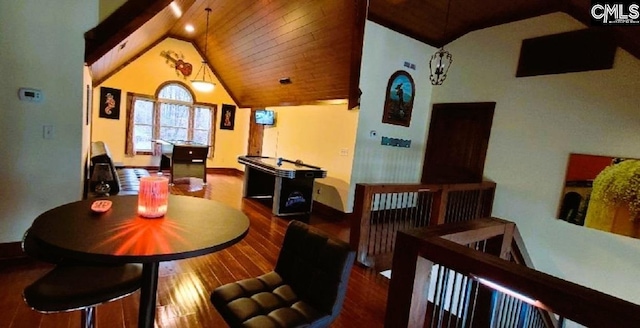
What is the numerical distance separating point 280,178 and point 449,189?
2531mm

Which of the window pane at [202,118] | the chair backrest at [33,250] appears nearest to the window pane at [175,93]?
the window pane at [202,118]

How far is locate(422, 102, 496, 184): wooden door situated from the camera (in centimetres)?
525

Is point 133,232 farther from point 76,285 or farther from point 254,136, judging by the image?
point 254,136

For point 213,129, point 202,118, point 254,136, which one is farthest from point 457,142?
point 202,118

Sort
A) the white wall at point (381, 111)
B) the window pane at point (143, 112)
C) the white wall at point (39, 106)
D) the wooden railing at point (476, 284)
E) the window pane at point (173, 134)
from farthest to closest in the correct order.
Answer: the window pane at point (173, 134) → the window pane at point (143, 112) → the white wall at point (381, 111) → the white wall at point (39, 106) → the wooden railing at point (476, 284)

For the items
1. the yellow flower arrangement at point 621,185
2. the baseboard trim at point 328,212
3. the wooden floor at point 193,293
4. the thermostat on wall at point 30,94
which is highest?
the thermostat on wall at point 30,94

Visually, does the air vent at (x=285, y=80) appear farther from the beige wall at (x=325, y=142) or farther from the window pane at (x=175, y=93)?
the window pane at (x=175, y=93)

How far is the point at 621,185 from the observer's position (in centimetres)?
375

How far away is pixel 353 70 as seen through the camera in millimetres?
4480

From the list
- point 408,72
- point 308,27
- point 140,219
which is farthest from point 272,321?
point 408,72

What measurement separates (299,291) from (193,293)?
125cm

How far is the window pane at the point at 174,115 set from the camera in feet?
25.9

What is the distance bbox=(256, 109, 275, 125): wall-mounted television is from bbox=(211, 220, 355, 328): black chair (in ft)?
18.3

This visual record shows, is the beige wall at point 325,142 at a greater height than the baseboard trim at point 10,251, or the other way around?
the beige wall at point 325,142
